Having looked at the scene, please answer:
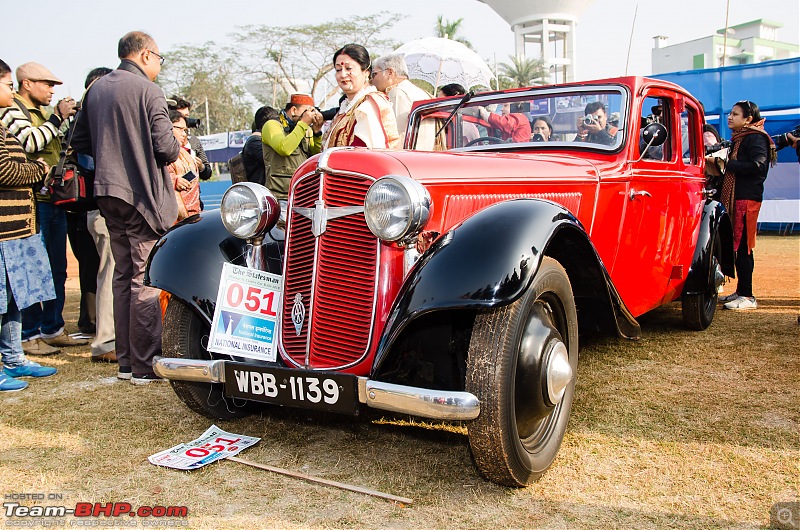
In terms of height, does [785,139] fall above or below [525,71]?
below

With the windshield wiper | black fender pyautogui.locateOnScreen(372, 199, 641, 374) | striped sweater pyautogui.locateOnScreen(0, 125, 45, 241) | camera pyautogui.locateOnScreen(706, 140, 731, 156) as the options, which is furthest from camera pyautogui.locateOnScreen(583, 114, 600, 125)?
striped sweater pyautogui.locateOnScreen(0, 125, 45, 241)

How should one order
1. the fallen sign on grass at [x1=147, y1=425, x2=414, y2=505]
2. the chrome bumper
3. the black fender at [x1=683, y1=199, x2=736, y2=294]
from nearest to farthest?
the chrome bumper → the fallen sign on grass at [x1=147, y1=425, x2=414, y2=505] → the black fender at [x1=683, y1=199, x2=736, y2=294]

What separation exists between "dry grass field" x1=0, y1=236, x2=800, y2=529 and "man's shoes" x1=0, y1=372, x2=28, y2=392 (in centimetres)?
7

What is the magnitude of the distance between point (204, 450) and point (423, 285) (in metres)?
1.31

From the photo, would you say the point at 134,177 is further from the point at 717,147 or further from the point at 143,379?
the point at 717,147

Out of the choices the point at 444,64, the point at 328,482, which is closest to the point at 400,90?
the point at 328,482

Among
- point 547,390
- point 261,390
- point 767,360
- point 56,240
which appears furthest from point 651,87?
point 56,240

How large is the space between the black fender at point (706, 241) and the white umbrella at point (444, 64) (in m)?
6.84

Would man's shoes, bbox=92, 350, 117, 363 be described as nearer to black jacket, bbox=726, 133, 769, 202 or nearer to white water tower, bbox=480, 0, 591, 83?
black jacket, bbox=726, 133, 769, 202

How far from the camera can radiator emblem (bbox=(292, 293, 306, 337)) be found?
266cm

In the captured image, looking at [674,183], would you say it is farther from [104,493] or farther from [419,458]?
[104,493]

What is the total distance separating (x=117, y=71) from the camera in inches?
149

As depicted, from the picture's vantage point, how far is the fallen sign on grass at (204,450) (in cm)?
268

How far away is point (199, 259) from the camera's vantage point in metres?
2.99
